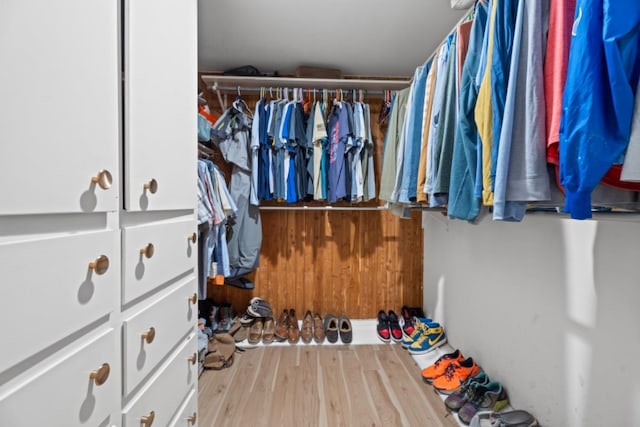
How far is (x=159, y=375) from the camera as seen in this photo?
2.57 ft

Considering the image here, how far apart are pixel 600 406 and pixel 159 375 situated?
1.40m

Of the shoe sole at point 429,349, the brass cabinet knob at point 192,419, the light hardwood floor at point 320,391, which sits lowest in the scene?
the light hardwood floor at point 320,391

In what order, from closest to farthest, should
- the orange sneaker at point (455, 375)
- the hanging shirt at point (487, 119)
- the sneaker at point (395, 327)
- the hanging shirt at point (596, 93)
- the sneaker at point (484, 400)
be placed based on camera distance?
1. the hanging shirt at point (596, 93)
2. the hanging shirt at point (487, 119)
3. the sneaker at point (484, 400)
4. the orange sneaker at point (455, 375)
5. the sneaker at point (395, 327)

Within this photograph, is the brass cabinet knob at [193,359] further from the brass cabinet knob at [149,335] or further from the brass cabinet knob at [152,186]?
the brass cabinet knob at [152,186]

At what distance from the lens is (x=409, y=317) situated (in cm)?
238

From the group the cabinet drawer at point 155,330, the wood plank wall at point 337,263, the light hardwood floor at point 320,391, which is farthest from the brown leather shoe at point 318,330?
the cabinet drawer at point 155,330

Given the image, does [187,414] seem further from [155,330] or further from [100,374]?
[100,374]

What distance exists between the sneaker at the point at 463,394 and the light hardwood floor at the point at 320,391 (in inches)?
2.0

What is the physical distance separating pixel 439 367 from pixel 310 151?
1655mm

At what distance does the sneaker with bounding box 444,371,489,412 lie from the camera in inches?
55.2

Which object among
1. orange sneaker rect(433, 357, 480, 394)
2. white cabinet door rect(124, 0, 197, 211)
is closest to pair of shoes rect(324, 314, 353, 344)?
orange sneaker rect(433, 357, 480, 394)

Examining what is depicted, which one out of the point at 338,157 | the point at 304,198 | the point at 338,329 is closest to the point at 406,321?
the point at 338,329

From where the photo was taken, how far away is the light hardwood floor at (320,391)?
1.38 metres

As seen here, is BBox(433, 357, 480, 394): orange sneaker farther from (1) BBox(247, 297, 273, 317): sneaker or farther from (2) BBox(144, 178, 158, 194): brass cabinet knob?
(2) BBox(144, 178, 158, 194): brass cabinet knob
